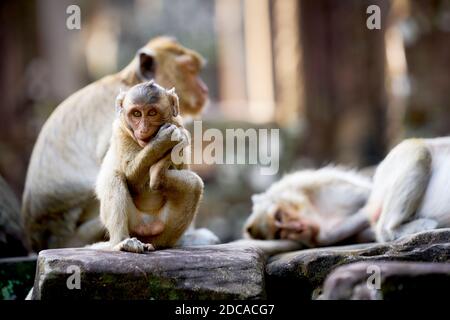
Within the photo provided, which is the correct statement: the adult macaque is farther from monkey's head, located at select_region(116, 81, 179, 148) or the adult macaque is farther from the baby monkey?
monkey's head, located at select_region(116, 81, 179, 148)

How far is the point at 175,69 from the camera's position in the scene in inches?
347

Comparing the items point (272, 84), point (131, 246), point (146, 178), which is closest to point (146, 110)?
point (146, 178)

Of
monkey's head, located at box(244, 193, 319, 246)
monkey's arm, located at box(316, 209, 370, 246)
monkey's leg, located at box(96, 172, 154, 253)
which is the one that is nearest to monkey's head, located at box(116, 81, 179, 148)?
monkey's leg, located at box(96, 172, 154, 253)

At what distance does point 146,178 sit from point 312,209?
2.78 m

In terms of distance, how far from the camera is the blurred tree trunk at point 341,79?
58.7 ft

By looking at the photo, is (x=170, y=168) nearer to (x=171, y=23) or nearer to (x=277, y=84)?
(x=277, y=84)

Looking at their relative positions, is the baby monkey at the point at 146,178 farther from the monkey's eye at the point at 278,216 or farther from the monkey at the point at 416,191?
the monkey's eye at the point at 278,216

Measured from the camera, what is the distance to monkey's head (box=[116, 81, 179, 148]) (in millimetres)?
5809

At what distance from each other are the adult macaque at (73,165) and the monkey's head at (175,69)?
0.01 metres

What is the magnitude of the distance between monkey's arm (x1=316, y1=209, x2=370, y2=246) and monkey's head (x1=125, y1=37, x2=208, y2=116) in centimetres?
195

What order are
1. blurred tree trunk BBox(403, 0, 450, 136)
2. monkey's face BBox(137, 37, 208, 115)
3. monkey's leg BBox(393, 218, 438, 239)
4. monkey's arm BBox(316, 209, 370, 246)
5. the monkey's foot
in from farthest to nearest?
→ blurred tree trunk BBox(403, 0, 450, 136), monkey's face BBox(137, 37, 208, 115), monkey's arm BBox(316, 209, 370, 246), monkey's leg BBox(393, 218, 438, 239), the monkey's foot

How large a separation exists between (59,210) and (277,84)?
36.7ft

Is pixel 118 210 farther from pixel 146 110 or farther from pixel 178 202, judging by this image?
pixel 146 110

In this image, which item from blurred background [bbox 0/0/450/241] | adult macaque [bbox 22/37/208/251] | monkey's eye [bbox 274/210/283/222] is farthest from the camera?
blurred background [bbox 0/0/450/241]
